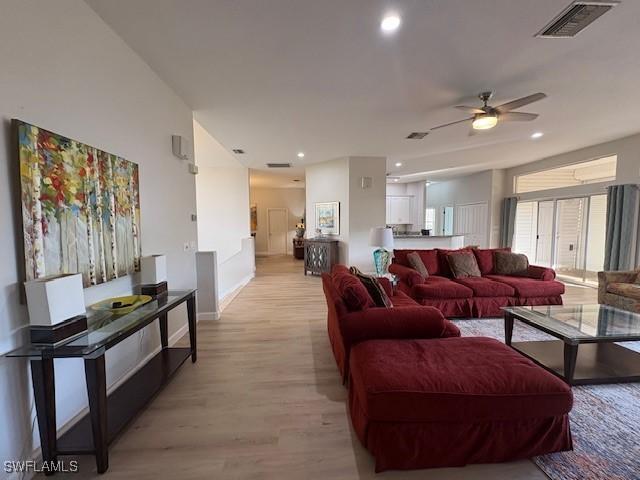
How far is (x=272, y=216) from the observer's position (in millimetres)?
11523

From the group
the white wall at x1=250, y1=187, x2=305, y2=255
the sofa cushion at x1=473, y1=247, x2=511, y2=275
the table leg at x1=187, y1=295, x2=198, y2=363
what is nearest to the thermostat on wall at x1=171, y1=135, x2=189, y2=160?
the table leg at x1=187, y1=295, x2=198, y2=363

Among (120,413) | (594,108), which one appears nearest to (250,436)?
(120,413)

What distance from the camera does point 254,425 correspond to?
6.19 feet

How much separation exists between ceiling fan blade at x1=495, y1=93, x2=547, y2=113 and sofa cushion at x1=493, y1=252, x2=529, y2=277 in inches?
94.3

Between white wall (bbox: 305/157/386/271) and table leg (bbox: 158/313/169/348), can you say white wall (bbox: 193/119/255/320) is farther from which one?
table leg (bbox: 158/313/169/348)

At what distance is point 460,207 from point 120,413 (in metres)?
9.69

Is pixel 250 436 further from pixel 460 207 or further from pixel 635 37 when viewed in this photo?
pixel 460 207

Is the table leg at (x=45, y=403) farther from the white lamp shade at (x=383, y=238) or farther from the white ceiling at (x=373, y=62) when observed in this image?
the white lamp shade at (x=383, y=238)

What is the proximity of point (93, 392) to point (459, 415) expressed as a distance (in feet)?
6.21

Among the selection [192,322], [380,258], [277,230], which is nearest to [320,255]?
[380,258]

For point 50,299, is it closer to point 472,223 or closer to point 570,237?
point 570,237

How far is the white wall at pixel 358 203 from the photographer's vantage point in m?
6.26

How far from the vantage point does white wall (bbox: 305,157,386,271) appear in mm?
6262

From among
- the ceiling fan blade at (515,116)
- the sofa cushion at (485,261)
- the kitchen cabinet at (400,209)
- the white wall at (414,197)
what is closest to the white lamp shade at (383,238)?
the sofa cushion at (485,261)
